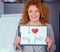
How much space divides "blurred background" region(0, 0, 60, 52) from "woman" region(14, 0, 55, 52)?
2 centimetres

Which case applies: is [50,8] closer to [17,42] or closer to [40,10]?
[40,10]

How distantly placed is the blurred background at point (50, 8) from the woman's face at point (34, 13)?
0.18 ft

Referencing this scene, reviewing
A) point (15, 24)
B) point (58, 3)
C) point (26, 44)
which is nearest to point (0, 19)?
point (15, 24)

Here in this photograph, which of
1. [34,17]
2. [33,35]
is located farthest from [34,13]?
[33,35]

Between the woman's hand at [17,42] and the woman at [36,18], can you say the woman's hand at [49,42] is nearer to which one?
the woman at [36,18]

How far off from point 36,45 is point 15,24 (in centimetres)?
17

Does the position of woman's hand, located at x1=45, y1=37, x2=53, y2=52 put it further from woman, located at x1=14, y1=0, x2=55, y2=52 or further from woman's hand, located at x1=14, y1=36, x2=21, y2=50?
woman's hand, located at x1=14, y1=36, x2=21, y2=50

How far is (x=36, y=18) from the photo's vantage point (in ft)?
4.31

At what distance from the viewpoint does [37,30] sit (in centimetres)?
128

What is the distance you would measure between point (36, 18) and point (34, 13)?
31 millimetres

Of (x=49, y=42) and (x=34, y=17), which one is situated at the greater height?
(x=34, y=17)

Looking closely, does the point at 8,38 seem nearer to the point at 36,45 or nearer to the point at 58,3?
the point at 36,45

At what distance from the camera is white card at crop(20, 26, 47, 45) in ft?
4.21

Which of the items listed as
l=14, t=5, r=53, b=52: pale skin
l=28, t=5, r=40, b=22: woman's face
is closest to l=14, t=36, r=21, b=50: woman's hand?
l=14, t=5, r=53, b=52: pale skin
